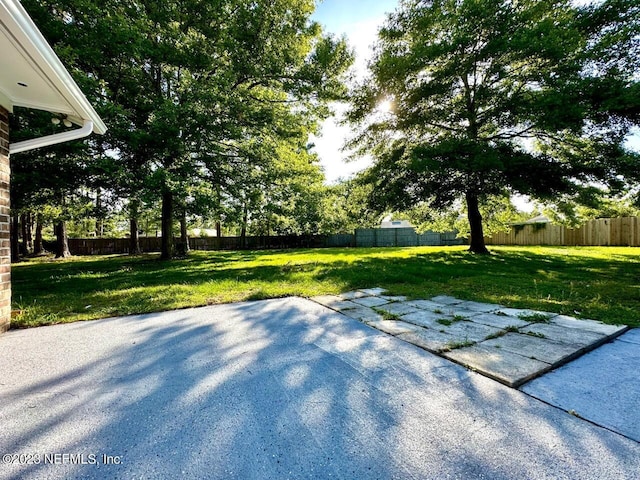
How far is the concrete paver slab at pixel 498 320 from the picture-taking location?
8.83 ft

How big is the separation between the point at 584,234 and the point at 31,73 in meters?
21.2

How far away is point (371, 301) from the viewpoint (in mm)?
3758

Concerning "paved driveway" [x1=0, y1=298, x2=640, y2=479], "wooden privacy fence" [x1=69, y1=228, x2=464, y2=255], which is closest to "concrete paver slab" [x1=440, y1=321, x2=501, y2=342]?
"paved driveway" [x1=0, y1=298, x2=640, y2=479]

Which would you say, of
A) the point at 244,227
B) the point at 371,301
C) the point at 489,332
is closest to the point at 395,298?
the point at 371,301

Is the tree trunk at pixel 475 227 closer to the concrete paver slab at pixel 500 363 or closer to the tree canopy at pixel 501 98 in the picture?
the tree canopy at pixel 501 98

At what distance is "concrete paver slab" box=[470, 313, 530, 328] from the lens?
2.69 m

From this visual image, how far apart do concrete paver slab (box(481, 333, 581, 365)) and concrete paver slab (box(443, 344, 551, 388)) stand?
0.08 m

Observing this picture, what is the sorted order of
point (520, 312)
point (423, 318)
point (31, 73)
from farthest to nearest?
point (520, 312) < point (423, 318) < point (31, 73)

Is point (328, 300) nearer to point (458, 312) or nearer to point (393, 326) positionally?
point (393, 326)

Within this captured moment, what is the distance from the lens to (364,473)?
1070mm

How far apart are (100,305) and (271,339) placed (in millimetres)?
2715

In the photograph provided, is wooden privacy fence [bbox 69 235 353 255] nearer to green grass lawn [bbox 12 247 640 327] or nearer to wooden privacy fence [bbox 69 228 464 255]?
wooden privacy fence [bbox 69 228 464 255]

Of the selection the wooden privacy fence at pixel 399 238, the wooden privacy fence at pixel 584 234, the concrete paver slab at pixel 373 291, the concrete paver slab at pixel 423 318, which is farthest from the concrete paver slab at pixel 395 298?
the wooden privacy fence at pixel 399 238

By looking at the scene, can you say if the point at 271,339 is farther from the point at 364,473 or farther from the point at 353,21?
the point at 353,21
